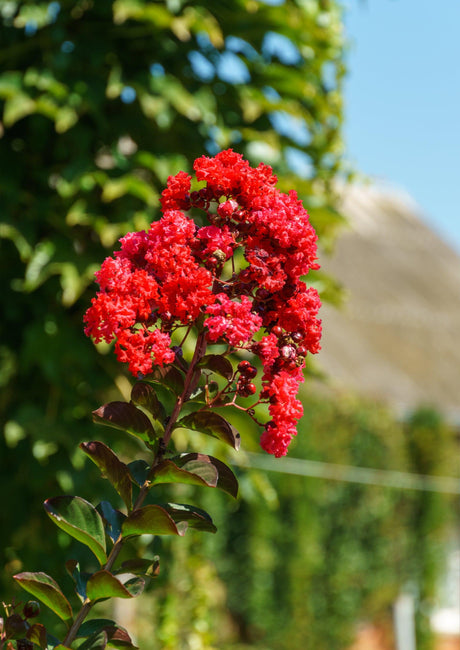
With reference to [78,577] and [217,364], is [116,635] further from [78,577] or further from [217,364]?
[217,364]

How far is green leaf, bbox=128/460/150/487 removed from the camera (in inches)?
37.0

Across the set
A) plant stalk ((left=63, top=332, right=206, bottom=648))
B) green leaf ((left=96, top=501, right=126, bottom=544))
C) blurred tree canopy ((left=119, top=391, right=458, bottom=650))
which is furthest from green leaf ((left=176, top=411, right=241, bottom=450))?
blurred tree canopy ((left=119, top=391, right=458, bottom=650))

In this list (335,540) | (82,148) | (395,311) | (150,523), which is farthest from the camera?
(395,311)

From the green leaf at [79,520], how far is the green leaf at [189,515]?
82 millimetres

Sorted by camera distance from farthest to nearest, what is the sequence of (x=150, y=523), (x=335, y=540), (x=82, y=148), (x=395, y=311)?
(x=395, y=311)
(x=335, y=540)
(x=82, y=148)
(x=150, y=523)

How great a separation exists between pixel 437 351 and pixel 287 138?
1063 centimetres

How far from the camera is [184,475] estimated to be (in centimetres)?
88

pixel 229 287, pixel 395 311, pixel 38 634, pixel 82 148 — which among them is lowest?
pixel 38 634

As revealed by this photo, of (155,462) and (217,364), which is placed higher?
(217,364)

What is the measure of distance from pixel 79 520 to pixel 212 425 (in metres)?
0.18

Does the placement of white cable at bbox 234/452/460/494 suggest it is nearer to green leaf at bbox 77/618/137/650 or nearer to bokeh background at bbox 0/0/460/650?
bokeh background at bbox 0/0/460/650

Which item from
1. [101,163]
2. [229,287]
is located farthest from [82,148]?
[229,287]

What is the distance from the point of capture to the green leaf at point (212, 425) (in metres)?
0.92

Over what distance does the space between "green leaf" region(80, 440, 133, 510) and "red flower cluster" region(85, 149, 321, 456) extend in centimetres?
11
